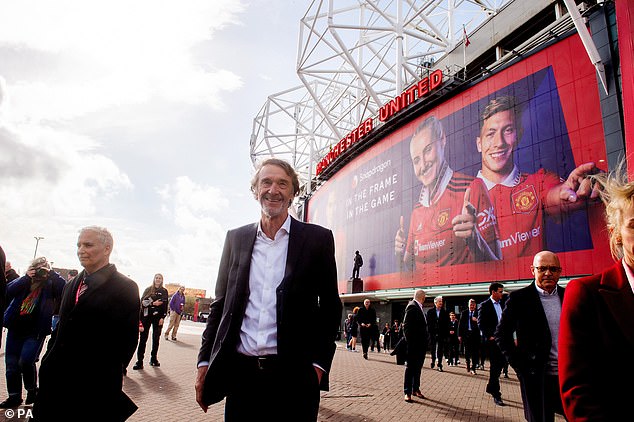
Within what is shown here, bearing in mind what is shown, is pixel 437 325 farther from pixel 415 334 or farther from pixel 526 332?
pixel 526 332

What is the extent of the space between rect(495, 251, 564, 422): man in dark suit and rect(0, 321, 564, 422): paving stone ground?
7.80 ft

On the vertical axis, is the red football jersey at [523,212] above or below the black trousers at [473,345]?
above

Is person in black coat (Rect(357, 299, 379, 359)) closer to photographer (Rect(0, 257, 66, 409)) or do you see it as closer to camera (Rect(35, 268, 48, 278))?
photographer (Rect(0, 257, 66, 409))

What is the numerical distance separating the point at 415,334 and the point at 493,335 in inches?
53.9

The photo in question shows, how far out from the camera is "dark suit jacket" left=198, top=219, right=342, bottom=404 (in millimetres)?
2217

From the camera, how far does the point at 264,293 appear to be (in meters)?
2.37

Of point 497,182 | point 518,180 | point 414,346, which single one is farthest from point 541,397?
point 497,182

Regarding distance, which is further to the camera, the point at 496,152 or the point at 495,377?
the point at 496,152

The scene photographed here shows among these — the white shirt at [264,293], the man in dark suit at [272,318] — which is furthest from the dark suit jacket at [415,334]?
the white shirt at [264,293]

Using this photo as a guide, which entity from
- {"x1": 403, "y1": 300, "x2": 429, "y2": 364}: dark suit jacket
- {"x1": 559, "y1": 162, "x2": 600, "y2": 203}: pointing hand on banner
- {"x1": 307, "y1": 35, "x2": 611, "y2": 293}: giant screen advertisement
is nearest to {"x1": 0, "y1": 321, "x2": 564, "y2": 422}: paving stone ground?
{"x1": 403, "y1": 300, "x2": 429, "y2": 364}: dark suit jacket

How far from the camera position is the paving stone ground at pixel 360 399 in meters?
5.61

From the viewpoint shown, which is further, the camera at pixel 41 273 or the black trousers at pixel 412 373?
the black trousers at pixel 412 373

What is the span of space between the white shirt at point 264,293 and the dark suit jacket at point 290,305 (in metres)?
0.04

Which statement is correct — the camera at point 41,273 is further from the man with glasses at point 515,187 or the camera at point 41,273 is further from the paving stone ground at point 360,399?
the man with glasses at point 515,187
